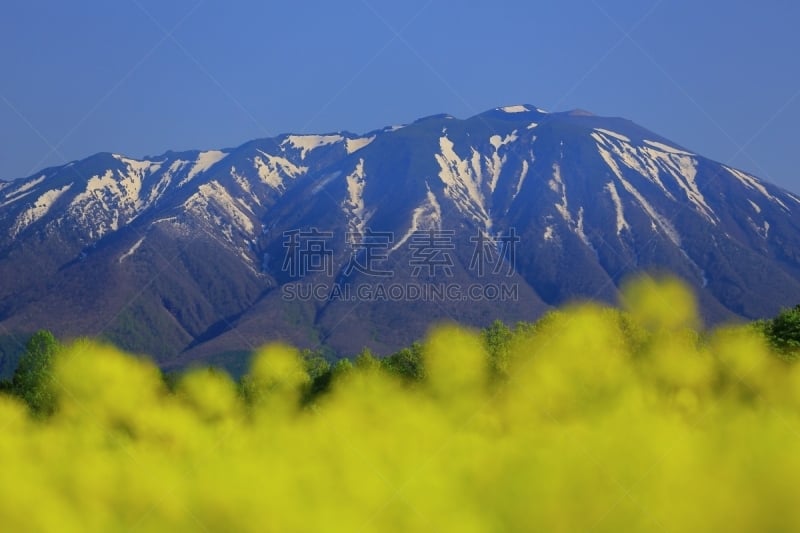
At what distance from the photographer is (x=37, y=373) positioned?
213 feet

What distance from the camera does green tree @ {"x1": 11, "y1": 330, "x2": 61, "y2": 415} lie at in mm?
59344

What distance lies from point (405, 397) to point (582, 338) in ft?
39.1

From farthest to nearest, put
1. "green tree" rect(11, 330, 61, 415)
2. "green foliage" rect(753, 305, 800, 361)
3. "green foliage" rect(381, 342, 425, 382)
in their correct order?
"green foliage" rect(381, 342, 425, 382)
"green tree" rect(11, 330, 61, 415)
"green foliage" rect(753, 305, 800, 361)

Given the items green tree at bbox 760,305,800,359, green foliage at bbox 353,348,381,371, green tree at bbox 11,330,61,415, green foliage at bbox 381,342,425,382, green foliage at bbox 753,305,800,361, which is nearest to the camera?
green foliage at bbox 753,305,800,361

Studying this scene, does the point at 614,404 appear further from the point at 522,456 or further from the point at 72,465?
the point at 72,465

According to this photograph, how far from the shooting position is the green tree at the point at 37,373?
5934 centimetres

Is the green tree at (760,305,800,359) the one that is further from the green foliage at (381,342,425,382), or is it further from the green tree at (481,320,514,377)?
the green foliage at (381,342,425,382)

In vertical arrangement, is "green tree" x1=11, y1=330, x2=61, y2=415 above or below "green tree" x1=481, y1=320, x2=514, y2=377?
below

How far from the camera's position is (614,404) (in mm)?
39062

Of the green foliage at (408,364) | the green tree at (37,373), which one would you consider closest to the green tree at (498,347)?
the green foliage at (408,364)

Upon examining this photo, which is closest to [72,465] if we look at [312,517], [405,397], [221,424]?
[312,517]

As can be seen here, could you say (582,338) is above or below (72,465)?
above

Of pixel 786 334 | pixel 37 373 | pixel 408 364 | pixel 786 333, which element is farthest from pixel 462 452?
pixel 37 373

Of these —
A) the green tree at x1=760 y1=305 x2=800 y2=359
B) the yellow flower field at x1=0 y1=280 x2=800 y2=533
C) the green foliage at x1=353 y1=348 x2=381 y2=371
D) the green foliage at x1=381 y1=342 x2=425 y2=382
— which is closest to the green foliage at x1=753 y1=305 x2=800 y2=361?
the green tree at x1=760 y1=305 x2=800 y2=359
